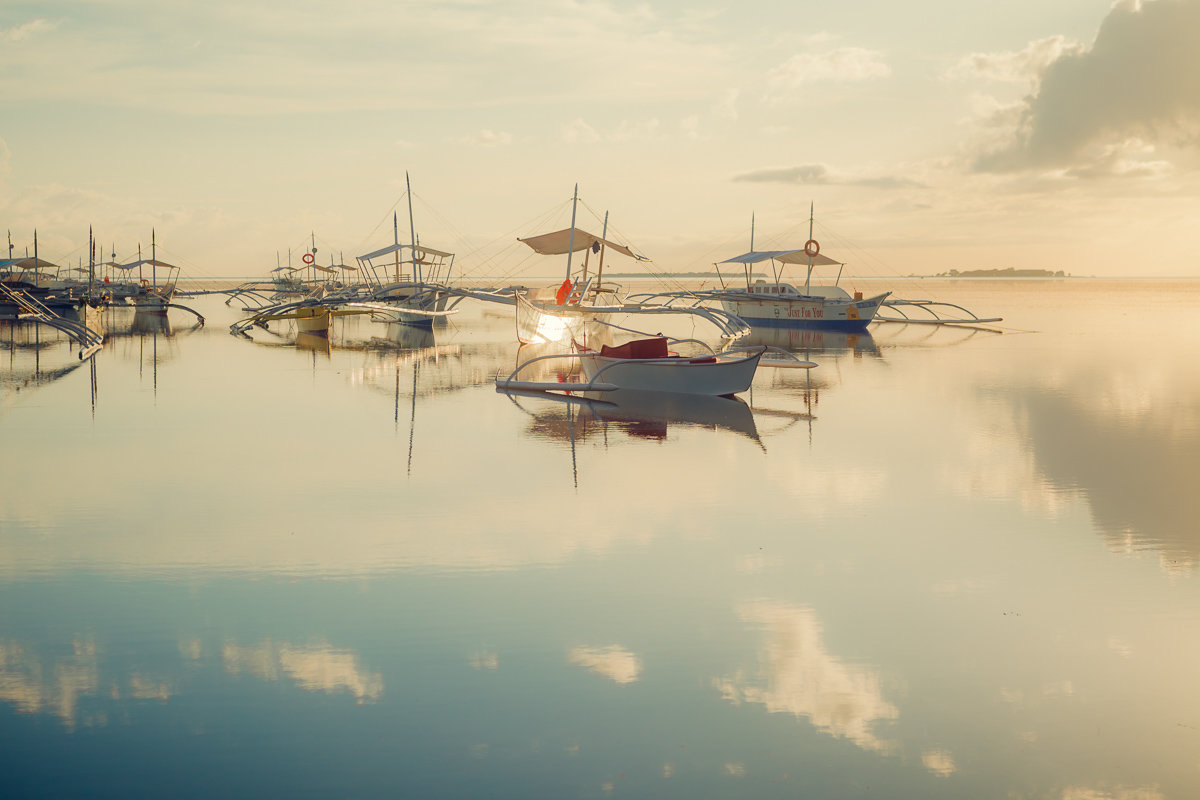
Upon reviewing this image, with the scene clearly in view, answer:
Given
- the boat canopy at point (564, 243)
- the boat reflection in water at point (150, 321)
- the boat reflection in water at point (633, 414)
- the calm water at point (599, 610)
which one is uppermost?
the boat canopy at point (564, 243)

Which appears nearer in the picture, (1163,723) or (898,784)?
(898,784)

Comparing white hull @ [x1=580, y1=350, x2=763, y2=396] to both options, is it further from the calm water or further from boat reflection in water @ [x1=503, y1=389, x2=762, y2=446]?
the calm water

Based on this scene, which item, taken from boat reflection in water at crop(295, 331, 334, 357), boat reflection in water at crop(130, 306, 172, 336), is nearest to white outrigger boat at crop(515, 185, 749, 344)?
boat reflection in water at crop(295, 331, 334, 357)

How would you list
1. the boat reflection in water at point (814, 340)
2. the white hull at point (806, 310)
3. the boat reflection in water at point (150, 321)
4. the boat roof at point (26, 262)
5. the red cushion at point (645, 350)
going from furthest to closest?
Answer: the boat roof at point (26, 262), the white hull at point (806, 310), the boat reflection in water at point (150, 321), the boat reflection in water at point (814, 340), the red cushion at point (645, 350)

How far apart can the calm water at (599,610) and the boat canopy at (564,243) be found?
28.2 meters

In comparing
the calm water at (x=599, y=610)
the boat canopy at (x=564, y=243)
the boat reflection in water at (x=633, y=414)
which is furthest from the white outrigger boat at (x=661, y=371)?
the boat canopy at (x=564, y=243)

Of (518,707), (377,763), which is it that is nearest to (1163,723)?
(518,707)

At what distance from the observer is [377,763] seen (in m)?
6.07

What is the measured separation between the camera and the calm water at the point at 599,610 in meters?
6.18

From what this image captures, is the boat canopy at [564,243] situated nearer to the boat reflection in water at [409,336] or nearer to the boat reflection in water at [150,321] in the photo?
the boat reflection in water at [409,336]

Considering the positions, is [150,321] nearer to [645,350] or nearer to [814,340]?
[814,340]

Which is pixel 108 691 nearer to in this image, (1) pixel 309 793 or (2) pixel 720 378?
(1) pixel 309 793

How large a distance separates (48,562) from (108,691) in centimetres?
393

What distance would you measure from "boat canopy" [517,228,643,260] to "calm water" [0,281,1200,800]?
92.5 ft
